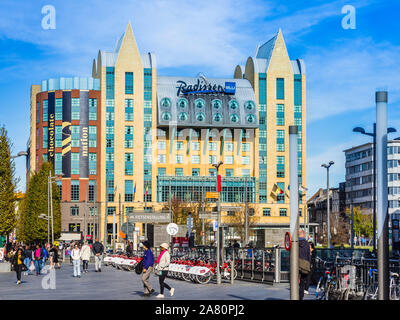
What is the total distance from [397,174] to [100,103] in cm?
6511

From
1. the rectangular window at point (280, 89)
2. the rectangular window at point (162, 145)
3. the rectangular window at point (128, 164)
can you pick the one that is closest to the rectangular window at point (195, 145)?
the rectangular window at point (162, 145)

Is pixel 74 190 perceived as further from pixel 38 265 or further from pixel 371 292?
pixel 371 292

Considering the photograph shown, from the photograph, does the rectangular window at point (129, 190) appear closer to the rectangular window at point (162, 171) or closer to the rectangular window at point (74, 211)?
the rectangular window at point (162, 171)

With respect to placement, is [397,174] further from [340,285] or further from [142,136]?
[340,285]

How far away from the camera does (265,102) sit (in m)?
128

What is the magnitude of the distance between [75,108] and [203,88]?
2250cm

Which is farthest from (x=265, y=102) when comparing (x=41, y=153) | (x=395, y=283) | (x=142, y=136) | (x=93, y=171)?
(x=395, y=283)

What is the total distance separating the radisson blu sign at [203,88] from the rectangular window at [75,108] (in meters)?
17.2

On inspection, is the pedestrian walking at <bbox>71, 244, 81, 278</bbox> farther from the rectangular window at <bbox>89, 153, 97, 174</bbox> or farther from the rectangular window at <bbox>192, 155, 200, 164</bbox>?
the rectangular window at <bbox>192, 155, 200, 164</bbox>

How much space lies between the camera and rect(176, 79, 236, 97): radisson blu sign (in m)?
125

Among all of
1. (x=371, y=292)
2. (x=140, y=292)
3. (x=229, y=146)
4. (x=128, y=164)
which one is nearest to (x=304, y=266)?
(x=371, y=292)

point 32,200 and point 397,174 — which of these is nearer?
point 32,200

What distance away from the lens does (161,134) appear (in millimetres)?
126062
